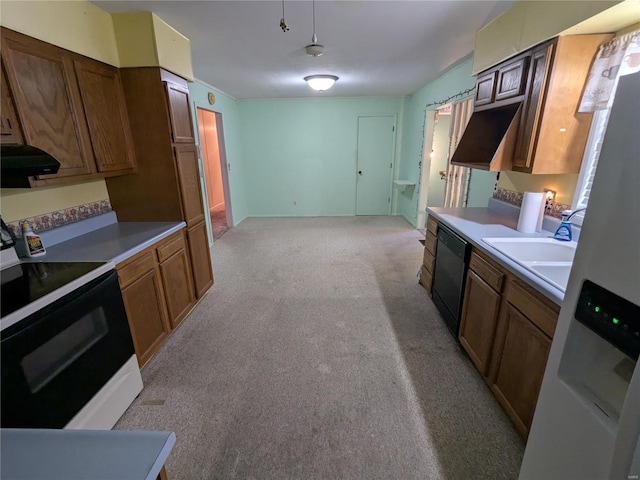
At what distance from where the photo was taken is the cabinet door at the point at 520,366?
4.54 ft

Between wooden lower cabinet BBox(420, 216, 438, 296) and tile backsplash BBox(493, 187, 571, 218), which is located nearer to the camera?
tile backsplash BBox(493, 187, 571, 218)

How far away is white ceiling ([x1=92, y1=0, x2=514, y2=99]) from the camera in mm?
2012

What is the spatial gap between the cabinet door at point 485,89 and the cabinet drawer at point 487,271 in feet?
4.35

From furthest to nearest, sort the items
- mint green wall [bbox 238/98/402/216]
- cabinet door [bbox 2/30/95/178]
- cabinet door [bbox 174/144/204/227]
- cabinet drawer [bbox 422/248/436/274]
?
1. mint green wall [bbox 238/98/402/216]
2. cabinet drawer [bbox 422/248/436/274]
3. cabinet door [bbox 174/144/204/227]
4. cabinet door [bbox 2/30/95/178]

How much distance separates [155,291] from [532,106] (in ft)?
9.48

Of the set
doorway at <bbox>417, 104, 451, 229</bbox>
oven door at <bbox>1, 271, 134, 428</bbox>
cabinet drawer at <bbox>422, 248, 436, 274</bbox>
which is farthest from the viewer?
doorway at <bbox>417, 104, 451, 229</bbox>

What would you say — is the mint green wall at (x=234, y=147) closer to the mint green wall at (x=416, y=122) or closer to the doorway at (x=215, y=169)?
the doorway at (x=215, y=169)

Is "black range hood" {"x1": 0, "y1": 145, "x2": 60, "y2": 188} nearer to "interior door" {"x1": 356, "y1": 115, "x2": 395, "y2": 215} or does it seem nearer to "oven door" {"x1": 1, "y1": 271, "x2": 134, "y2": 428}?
"oven door" {"x1": 1, "y1": 271, "x2": 134, "y2": 428}

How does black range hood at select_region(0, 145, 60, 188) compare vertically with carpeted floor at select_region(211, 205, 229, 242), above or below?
above

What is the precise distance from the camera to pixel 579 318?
2.95 feet

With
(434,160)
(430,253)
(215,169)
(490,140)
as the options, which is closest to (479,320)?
(430,253)

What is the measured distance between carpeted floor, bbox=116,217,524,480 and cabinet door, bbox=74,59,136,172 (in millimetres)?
1466

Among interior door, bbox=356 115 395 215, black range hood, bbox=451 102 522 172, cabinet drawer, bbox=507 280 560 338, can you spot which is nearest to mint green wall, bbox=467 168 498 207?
black range hood, bbox=451 102 522 172

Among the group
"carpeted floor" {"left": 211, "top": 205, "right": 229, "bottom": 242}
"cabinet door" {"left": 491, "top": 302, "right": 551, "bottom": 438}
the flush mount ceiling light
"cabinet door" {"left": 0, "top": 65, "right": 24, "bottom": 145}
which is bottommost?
"carpeted floor" {"left": 211, "top": 205, "right": 229, "bottom": 242}
